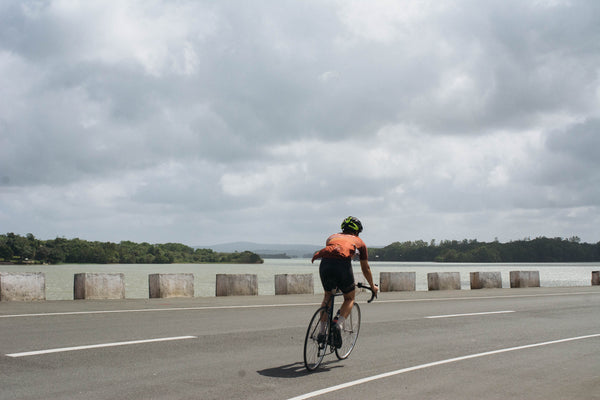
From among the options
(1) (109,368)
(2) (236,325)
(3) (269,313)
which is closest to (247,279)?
(3) (269,313)

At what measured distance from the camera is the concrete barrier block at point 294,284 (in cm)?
2430

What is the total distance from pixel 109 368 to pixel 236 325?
4.69 meters

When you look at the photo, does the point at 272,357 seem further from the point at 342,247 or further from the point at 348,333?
the point at 342,247

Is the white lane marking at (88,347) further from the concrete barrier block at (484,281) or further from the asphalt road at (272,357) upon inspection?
the concrete barrier block at (484,281)

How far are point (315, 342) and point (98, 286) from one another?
12.7 metres

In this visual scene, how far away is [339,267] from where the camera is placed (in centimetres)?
803

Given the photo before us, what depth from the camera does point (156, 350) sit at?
9.05 metres

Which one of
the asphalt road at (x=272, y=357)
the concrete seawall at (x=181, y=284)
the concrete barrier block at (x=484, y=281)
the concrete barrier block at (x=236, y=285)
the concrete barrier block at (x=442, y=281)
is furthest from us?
the concrete barrier block at (x=484, y=281)

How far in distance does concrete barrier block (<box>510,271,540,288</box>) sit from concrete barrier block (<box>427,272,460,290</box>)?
5.09 metres

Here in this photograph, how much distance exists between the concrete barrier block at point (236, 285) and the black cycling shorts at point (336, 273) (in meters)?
14.6

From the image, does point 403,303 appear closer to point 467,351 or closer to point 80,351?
point 467,351

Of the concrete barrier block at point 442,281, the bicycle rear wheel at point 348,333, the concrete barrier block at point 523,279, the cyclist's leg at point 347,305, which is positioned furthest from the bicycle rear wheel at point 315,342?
the concrete barrier block at point 523,279

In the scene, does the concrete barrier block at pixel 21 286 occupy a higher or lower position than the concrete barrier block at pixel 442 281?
higher

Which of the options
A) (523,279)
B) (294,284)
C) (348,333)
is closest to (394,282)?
(294,284)
